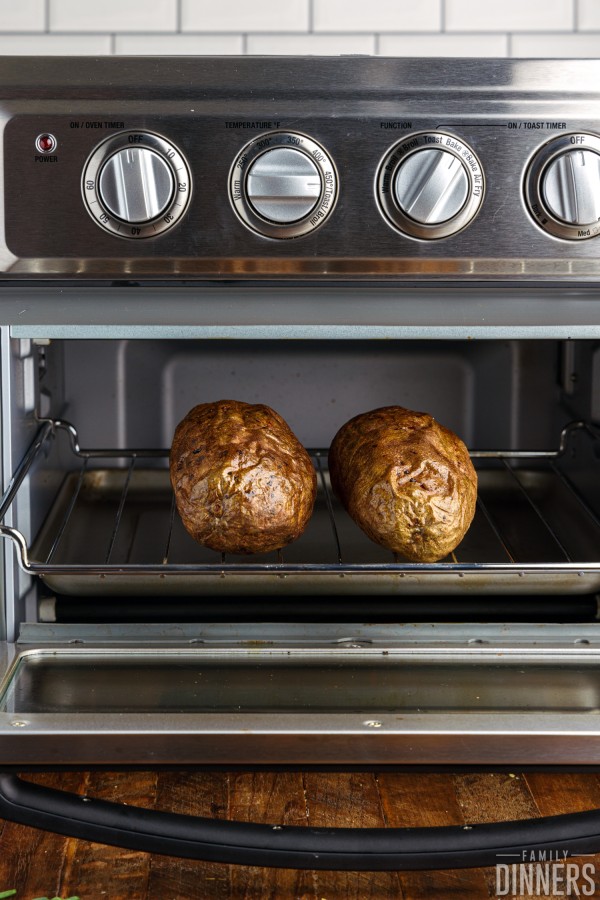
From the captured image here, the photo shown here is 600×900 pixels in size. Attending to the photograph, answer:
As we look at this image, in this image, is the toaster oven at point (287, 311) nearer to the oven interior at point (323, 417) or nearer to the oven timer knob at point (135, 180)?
the oven timer knob at point (135, 180)

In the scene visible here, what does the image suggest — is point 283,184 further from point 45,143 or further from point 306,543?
point 306,543

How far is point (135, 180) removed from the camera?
90 cm

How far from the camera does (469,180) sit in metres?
0.91

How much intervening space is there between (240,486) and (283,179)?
36cm

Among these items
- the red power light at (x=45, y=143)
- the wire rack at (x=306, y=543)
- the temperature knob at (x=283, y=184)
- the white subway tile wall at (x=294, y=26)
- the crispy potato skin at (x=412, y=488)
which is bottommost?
the wire rack at (x=306, y=543)

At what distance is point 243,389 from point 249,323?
43cm

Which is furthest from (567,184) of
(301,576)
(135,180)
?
(301,576)

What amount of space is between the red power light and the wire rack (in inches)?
14.5

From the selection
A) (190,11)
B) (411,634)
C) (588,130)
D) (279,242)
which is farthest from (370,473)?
(190,11)

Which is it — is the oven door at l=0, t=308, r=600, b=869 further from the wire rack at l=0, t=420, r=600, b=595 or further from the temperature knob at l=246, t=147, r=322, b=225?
the temperature knob at l=246, t=147, r=322, b=225

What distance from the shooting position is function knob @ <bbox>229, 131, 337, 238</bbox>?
0.90m

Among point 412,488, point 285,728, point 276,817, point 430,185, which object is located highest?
point 430,185

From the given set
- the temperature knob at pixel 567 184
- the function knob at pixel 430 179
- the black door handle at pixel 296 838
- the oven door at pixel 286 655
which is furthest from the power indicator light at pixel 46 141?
the black door handle at pixel 296 838

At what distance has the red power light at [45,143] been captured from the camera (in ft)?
2.95
